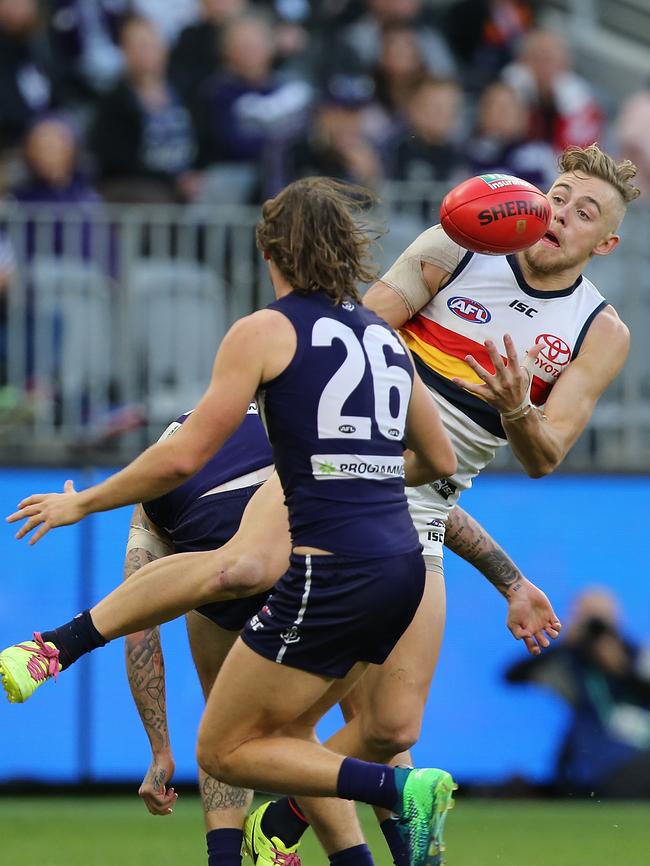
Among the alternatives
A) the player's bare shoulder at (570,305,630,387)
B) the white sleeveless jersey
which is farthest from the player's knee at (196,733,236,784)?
the player's bare shoulder at (570,305,630,387)

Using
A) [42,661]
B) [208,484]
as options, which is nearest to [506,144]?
[208,484]

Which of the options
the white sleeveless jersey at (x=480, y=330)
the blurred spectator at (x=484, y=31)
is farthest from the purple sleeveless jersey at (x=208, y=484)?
the blurred spectator at (x=484, y=31)

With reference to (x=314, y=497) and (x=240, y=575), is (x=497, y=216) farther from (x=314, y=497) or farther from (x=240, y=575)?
(x=240, y=575)

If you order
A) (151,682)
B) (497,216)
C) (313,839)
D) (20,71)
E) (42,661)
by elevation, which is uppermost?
(497,216)

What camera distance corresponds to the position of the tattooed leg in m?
5.94

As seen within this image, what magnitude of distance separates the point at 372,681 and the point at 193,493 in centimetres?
96

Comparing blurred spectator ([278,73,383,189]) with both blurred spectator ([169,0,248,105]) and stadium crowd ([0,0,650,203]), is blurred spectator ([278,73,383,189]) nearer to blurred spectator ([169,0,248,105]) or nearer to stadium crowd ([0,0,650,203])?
stadium crowd ([0,0,650,203])

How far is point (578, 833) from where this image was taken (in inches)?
335

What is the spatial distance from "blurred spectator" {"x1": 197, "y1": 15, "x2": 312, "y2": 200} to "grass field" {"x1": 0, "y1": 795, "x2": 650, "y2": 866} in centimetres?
448

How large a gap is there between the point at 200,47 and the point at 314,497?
7555mm

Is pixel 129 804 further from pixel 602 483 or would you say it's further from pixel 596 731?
pixel 602 483

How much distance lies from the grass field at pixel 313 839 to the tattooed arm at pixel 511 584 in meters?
1.55

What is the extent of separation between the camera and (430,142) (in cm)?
1139

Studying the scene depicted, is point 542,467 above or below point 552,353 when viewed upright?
below
